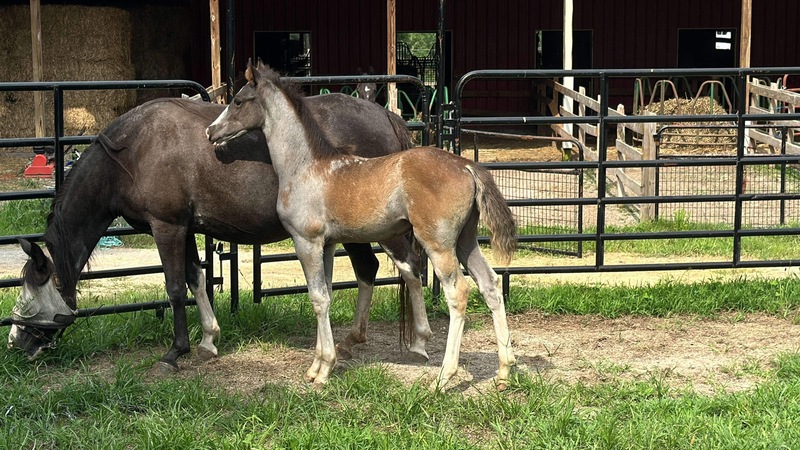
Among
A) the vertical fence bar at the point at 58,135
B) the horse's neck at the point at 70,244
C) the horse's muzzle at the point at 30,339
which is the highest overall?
the vertical fence bar at the point at 58,135

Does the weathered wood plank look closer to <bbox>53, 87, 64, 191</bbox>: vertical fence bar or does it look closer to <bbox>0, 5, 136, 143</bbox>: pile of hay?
<bbox>53, 87, 64, 191</bbox>: vertical fence bar

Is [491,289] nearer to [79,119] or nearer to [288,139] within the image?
[288,139]

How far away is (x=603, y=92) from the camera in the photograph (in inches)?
308

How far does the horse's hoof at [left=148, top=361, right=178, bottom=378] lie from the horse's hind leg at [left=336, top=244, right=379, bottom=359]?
3.34 ft

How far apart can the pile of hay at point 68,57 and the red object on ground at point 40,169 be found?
11.2 feet

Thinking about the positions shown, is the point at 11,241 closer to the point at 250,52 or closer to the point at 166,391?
the point at 166,391

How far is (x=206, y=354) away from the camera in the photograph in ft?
21.9

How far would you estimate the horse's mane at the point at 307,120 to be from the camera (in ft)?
20.2

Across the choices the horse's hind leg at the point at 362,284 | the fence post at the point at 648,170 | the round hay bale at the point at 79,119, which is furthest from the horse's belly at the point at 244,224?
the round hay bale at the point at 79,119

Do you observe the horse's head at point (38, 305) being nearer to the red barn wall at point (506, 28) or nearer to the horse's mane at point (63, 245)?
the horse's mane at point (63, 245)

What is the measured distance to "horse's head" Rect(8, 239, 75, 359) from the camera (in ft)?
20.7

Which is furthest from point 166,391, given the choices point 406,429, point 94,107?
point 94,107

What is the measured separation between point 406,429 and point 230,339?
213 cm

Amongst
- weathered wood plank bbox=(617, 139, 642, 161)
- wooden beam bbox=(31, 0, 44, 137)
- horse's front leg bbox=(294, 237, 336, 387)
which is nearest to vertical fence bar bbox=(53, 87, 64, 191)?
horse's front leg bbox=(294, 237, 336, 387)
